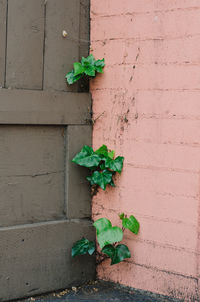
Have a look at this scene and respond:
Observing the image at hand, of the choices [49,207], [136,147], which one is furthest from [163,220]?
[49,207]

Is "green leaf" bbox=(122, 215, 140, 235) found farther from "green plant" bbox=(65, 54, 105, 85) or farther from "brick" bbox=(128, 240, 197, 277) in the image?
"green plant" bbox=(65, 54, 105, 85)

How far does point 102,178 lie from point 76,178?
190 mm

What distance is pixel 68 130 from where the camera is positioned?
302cm

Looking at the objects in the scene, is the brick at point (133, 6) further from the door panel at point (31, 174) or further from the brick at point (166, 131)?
the door panel at point (31, 174)

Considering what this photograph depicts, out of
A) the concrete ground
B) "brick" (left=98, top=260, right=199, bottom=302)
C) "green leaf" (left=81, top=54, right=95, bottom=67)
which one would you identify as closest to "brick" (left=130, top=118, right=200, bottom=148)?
"green leaf" (left=81, top=54, right=95, bottom=67)

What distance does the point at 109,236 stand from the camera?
2916 millimetres

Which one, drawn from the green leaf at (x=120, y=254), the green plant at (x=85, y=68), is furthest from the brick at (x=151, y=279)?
the green plant at (x=85, y=68)

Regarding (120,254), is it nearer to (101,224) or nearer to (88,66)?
(101,224)

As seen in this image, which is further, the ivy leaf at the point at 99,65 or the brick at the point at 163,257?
the ivy leaf at the point at 99,65

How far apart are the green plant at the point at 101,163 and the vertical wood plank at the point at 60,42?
0.46 m

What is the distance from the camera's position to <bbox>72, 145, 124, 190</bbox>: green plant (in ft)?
9.77

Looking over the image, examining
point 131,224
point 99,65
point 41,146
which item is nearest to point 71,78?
point 99,65

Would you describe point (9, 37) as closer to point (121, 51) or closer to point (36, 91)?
point (36, 91)

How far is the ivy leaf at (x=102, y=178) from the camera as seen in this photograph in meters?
3.00
